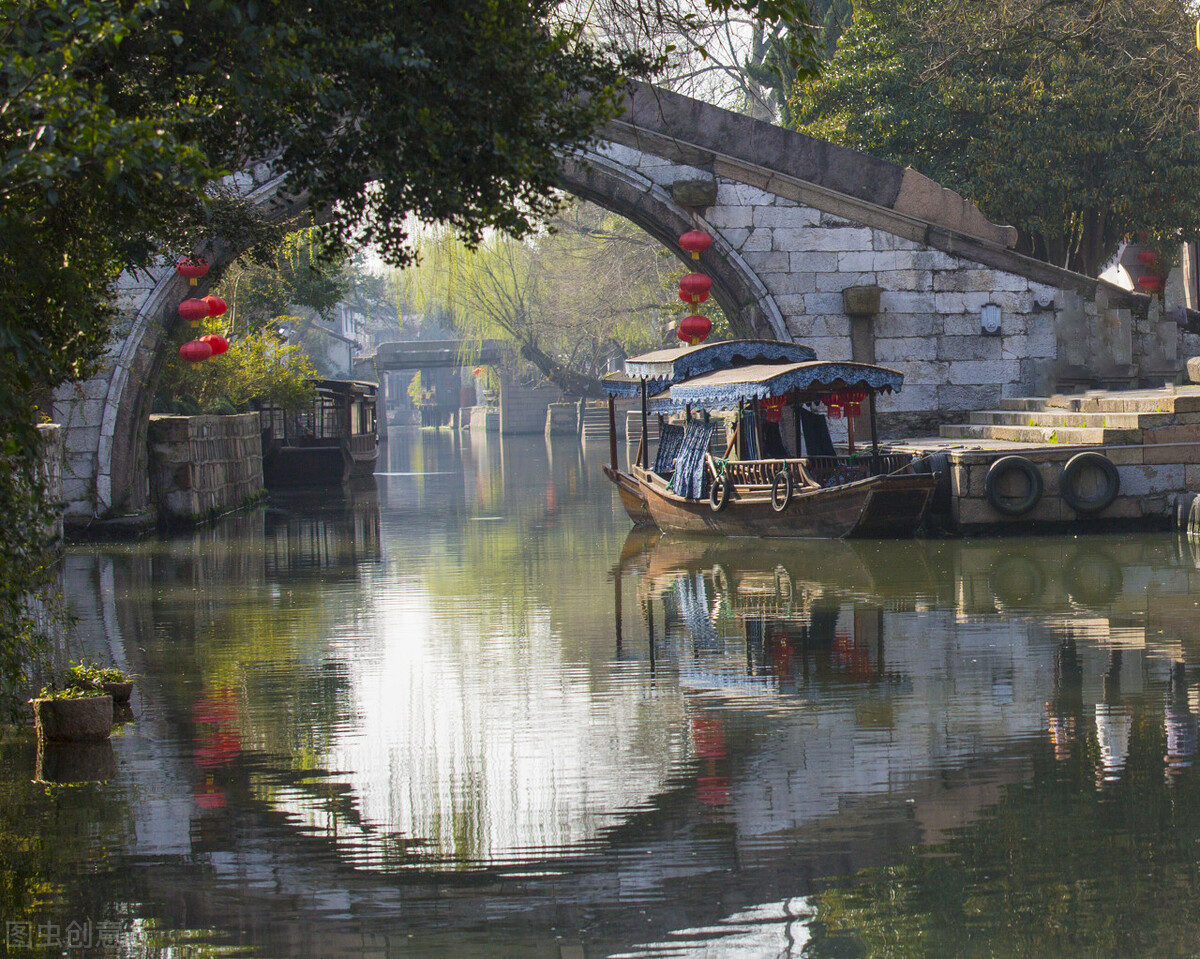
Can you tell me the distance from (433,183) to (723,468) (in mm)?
9000

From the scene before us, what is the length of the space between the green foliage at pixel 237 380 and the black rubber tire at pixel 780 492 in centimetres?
820

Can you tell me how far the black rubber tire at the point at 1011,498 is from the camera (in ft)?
45.9

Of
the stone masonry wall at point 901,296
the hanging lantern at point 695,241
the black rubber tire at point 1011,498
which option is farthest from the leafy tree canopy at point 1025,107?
the black rubber tire at point 1011,498

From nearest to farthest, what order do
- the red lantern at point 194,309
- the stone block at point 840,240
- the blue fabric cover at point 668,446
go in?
the red lantern at point 194,309 → the blue fabric cover at point 668,446 → the stone block at point 840,240

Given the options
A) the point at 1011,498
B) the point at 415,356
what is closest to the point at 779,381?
the point at 1011,498

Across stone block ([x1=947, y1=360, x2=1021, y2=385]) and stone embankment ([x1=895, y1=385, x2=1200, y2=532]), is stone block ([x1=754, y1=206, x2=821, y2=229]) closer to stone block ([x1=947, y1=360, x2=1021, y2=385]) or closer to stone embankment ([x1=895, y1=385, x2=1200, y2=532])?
stone block ([x1=947, y1=360, x2=1021, y2=385])

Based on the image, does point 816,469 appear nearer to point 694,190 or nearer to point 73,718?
point 694,190

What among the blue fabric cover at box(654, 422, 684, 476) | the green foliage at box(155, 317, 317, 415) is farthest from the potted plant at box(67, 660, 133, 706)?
the green foliage at box(155, 317, 317, 415)

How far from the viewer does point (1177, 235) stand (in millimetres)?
25000

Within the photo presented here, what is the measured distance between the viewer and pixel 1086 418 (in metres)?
15.1

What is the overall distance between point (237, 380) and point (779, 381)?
10836 millimetres

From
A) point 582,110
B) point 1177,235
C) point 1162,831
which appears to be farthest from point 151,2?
point 1177,235

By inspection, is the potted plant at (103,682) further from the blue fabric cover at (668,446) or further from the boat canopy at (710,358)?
the blue fabric cover at (668,446)

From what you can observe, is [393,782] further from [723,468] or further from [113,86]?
[723,468]
